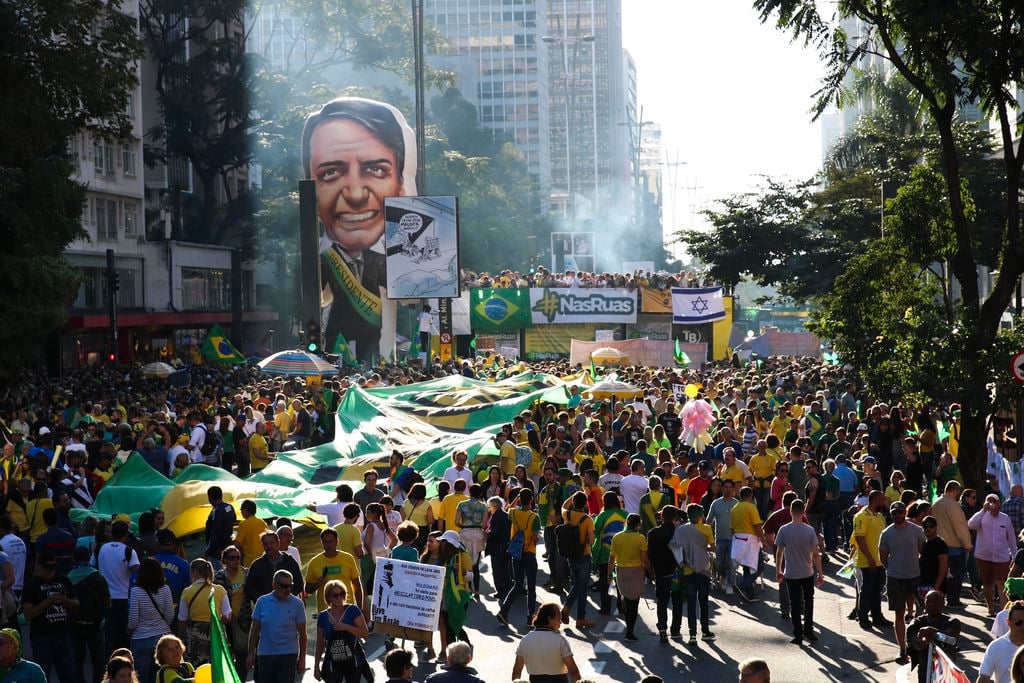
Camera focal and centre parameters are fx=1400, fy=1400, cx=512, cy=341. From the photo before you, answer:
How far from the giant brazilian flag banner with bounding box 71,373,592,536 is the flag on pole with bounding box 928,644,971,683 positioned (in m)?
7.16

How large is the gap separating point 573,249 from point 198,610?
91.5 m

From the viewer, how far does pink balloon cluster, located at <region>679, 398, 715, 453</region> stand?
73.4 ft

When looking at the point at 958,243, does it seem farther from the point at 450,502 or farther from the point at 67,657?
the point at 67,657

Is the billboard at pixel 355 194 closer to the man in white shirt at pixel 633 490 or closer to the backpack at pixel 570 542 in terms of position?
the man in white shirt at pixel 633 490

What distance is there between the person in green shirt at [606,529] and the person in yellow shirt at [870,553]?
2.43m

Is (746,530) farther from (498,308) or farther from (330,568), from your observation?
(498,308)

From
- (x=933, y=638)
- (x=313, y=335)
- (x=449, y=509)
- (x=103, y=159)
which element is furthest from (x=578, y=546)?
(x=103, y=159)

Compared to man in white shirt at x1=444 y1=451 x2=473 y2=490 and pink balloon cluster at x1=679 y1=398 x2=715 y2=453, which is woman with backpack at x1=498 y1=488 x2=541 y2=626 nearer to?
man in white shirt at x1=444 y1=451 x2=473 y2=490

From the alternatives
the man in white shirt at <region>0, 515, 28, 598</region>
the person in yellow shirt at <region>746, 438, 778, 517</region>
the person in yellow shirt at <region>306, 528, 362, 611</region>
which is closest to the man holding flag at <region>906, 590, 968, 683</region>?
the person in yellow shirt at <region>306, 528, 362, 611</region>

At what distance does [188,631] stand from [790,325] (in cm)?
16256

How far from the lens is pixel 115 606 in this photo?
38.4ft

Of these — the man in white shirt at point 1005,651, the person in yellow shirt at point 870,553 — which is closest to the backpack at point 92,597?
the man in white shirt at point 1005,651

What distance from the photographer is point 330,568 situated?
11656mm

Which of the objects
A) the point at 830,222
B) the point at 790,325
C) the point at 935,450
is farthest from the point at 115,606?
the point at 790,325
